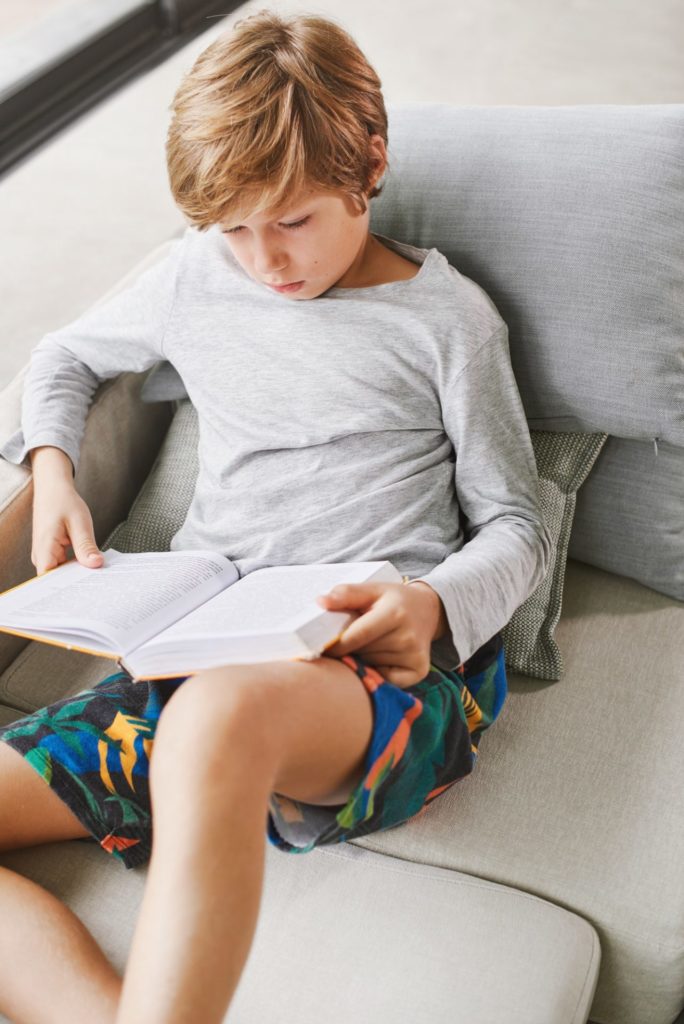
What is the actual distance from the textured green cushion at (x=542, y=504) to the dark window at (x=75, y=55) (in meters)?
1.17

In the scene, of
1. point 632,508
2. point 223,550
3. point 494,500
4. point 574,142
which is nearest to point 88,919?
point 223,550

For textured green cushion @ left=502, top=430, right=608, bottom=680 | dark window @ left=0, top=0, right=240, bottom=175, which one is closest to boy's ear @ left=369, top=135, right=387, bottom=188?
textured green cushion @ left=502, top=430, right=608, bottom=680

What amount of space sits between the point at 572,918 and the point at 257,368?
0.69 meters

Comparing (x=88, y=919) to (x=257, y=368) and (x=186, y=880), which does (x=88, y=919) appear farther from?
(x=257, y=368)

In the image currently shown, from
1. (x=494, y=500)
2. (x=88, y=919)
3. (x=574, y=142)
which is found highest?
(x=574, y=142)

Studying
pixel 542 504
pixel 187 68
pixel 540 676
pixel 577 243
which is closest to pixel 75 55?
pixel 187 68

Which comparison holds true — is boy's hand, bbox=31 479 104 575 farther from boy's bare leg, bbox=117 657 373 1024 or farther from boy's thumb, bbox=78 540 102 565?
boy's bare leg, bbox=117 657 373 1024

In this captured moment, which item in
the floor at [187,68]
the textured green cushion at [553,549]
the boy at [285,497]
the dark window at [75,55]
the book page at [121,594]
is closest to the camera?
the boy at [285,497]

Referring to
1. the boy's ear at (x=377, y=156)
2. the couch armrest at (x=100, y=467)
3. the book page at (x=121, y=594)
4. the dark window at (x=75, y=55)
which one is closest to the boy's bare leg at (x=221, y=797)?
the book page at (x=121, y=594)

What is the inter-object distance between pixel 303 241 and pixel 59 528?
0.43 meters

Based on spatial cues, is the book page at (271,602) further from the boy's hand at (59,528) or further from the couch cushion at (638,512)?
the couch cushion at (638,512)

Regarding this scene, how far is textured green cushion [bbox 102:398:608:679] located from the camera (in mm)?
1214

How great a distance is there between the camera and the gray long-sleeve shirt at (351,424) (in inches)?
44.6

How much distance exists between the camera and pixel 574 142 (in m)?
1.24
